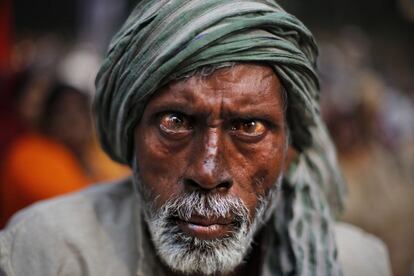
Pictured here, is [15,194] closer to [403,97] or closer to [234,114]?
[234,114]

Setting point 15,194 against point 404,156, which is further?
point 404,156

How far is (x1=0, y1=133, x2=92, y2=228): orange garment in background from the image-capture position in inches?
164

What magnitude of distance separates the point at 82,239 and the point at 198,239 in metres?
0.46

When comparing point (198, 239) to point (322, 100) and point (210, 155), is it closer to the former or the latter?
point (210, 155)

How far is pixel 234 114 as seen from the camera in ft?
5.95

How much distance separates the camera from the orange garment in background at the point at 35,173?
4176 mm

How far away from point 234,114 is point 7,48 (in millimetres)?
3878

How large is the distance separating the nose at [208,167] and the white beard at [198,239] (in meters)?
0.04

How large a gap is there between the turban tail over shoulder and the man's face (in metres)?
0.06

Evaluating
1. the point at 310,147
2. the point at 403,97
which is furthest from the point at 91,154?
the point at 403,97

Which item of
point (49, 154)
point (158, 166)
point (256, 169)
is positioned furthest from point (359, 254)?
point (49, 154)

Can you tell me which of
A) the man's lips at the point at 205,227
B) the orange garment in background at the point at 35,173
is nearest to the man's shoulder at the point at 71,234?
the man's lips at the point at 205,227

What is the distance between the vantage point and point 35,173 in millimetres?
4293

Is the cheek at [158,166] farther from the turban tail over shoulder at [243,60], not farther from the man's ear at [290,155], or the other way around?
the man's ear at [290,155]
